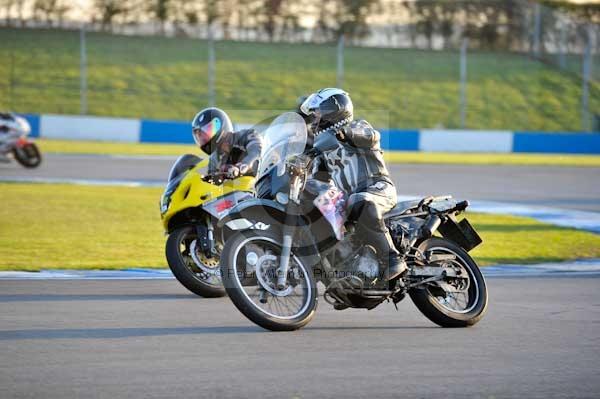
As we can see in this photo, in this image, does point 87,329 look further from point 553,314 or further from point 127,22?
point 127,22

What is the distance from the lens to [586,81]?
3419 centimetres

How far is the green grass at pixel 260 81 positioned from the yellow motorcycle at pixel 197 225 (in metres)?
22.9

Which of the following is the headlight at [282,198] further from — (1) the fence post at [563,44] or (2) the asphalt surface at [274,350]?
(1) the fence post at [563,44]

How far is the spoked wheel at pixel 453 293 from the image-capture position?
24.2 ft

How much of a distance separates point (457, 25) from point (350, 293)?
3301 centimetres

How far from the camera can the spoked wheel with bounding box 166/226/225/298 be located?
8.47m

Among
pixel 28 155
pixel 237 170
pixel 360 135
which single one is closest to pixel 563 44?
pixel 28 155

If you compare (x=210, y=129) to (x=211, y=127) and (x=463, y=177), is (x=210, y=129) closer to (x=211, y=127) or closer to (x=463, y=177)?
(x=211, y=127)

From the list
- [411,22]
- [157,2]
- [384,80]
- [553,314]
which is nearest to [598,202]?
[553,314]

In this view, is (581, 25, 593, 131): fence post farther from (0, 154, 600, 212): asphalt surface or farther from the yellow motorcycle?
the yellow motorcycle

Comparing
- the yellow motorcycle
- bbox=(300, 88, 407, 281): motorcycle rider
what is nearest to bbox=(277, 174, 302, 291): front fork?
bbox=(300, 88, 407, 281): motorcycle rider

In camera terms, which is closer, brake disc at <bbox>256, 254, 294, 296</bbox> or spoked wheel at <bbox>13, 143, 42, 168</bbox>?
brake disc at <bbox>256, 254, 294, 296</bbox>

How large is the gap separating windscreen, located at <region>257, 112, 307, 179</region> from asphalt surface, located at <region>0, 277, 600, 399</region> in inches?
41.2

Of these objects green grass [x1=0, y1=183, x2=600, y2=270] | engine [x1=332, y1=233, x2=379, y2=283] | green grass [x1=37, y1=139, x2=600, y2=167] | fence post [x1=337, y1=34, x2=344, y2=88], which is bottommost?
green grass [x1=37, y1=139, x2=600, y2=167]
